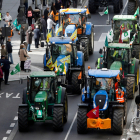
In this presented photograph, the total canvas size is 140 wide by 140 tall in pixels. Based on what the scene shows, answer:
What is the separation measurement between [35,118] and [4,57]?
27.4 ft

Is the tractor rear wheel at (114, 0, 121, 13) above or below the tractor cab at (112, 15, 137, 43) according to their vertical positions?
above

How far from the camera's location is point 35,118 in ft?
70.5

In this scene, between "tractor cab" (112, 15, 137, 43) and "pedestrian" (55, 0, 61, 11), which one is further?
"pedestrian" (55, 0, 61, 11)

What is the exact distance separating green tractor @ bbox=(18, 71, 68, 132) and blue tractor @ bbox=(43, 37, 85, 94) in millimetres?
4748

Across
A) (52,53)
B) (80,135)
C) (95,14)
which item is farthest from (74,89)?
(95,14)

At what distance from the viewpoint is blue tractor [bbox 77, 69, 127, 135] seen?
21041 millimetres

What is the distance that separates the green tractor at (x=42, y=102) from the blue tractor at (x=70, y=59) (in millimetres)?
4748

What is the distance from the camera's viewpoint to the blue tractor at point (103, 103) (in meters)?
21.0

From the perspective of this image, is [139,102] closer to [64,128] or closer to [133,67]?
[64,128]

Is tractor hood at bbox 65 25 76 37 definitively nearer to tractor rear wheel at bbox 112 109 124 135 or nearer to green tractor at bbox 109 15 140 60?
green tractor at bbox 109 15 140 60

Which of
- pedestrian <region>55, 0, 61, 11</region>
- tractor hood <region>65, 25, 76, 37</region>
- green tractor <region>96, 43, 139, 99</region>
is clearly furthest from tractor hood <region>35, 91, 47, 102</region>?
pedestrian <region>55, 0, 61, 11</region>

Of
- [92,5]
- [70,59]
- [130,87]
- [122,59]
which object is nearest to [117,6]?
[92,5]

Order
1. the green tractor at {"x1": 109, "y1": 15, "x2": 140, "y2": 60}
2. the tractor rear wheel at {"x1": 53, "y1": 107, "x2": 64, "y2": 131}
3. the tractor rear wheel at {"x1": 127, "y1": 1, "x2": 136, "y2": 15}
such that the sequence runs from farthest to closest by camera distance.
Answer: the tractor rear wheel at {"x1": 127, "y1": 1, "x2": 136, "y2": 15} < the green tractor at {"x1": 109, "y1": 15, "x2": 140, "y2": 60} < the tractor rear wheel at {"x1": 53, "y1": 107, "x2": 64, "y2": 131}

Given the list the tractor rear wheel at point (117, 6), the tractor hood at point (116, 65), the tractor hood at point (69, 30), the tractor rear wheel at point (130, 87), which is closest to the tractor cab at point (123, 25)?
the tractor hood at point (69, 30)
